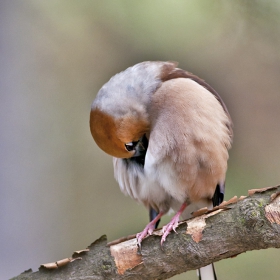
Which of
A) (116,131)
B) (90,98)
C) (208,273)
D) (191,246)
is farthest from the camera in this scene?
(90,98)

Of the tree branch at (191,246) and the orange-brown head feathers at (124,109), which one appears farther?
the orange-brown head feathers at (124,109)

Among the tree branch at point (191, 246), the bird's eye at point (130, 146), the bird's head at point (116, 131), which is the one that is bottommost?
the tree branch at point (191, 246)

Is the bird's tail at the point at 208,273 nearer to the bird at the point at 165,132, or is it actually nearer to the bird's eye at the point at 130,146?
the bird at the point at 165,132

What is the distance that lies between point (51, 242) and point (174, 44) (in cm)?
124

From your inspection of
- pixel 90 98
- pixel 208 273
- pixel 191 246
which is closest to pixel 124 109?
pixel 191 246

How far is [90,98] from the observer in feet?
7.48

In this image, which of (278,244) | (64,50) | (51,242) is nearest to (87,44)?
(64,50)

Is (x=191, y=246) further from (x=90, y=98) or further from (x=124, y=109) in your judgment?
(x=90, y=98)

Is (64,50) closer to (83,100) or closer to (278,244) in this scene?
(83,100)

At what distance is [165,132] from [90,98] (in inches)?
39.6

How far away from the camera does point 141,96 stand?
144cm

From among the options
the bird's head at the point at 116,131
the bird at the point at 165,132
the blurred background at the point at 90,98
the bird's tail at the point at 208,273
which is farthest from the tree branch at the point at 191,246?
the blurred background at the point at 90,98

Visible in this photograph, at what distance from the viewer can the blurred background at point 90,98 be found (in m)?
2.07

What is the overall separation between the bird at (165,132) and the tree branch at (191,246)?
0.09 meters
